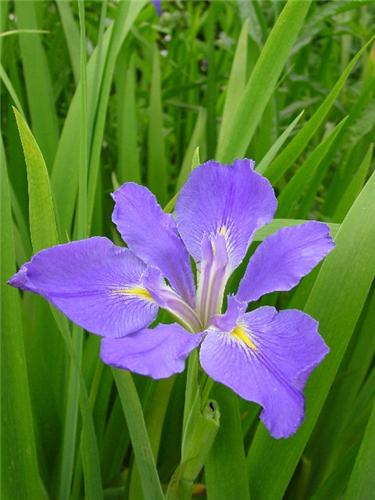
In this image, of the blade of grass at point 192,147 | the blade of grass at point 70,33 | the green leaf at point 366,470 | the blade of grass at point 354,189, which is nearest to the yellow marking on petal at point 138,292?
the green leaf at point 366,470

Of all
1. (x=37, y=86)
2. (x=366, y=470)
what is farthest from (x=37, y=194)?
(x=37, y=86)

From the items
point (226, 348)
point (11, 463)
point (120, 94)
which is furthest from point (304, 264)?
point (120, 94)

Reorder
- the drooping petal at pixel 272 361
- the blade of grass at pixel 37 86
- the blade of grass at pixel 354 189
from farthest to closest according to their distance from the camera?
the blade of grass at pixel 37 86
the blade of grass at pixel 354 189
the drooping petal at pixel 272 361

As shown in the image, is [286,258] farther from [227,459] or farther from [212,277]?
[227,459]

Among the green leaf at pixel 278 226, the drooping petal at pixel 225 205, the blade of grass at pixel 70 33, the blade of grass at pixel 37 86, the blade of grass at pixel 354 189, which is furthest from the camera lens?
the blade of grass at pixel 70 33

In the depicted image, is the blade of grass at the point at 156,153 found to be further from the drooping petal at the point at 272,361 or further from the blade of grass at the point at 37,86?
the drooping petal at the point at 272,361

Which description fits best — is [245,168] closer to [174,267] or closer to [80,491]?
[174,267]

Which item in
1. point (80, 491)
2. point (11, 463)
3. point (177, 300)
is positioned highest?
point (177, 300)

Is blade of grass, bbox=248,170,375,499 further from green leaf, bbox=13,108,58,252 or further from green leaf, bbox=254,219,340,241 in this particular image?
green leaf, bbox=13,108,58,252
